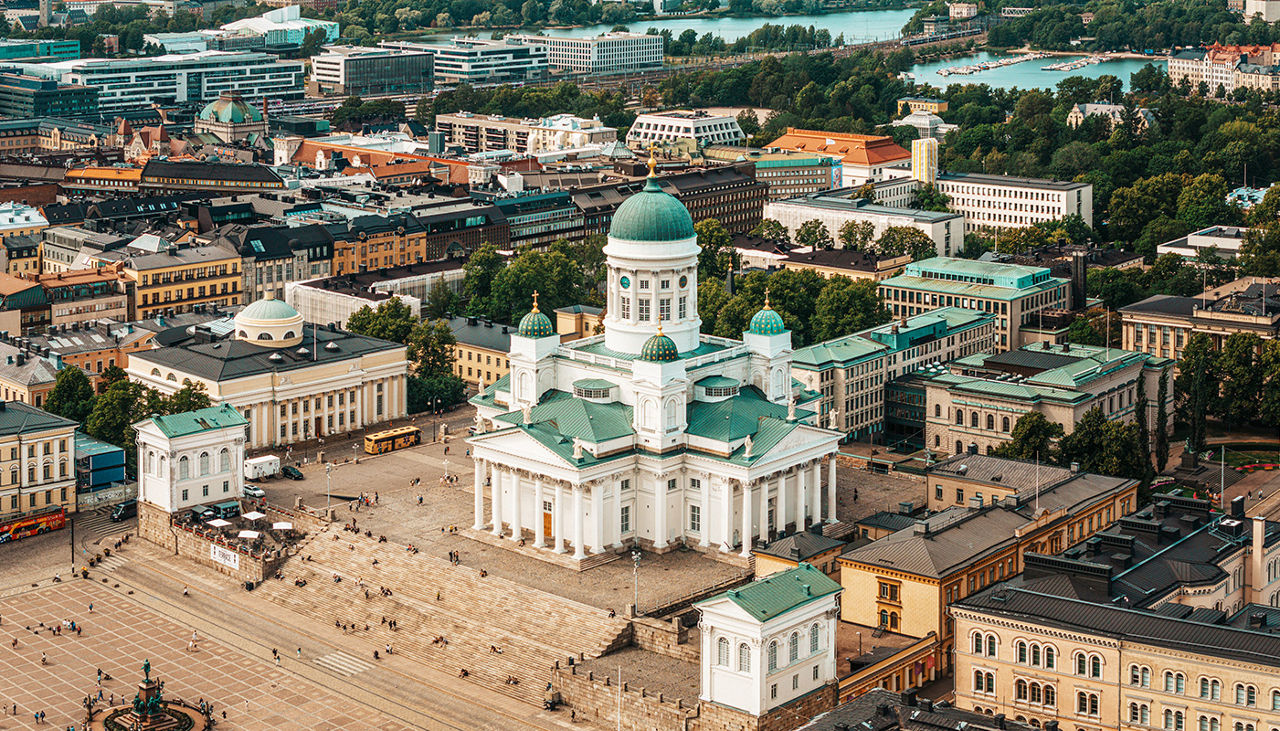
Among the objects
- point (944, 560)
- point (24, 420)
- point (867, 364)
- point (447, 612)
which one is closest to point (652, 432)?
point (447, 612)

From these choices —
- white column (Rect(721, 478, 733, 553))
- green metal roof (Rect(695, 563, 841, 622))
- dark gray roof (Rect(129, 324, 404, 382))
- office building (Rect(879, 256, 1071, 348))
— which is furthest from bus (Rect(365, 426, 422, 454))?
green metal roof (Rect(695, 563, 841, 622))

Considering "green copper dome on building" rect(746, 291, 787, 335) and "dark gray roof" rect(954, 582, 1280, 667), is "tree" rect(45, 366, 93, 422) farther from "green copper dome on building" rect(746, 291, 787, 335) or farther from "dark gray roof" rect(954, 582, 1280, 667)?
"dark gray roof" rect(954, 582, 1280, 667)

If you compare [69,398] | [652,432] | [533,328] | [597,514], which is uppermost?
[533,328]

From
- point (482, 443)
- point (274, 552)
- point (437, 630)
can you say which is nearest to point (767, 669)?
point (437, 630)

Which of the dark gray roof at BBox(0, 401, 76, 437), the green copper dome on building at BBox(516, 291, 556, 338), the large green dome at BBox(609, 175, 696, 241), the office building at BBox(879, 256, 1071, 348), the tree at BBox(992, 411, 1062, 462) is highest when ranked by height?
the large green dome at BBox(609, 175, 696, 241)

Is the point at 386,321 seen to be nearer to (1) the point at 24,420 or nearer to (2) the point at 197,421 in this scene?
(2) the point at 197,421

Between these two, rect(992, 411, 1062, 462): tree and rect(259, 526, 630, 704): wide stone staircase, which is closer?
rect(259, 526, 630, 704): wide stone staircase
